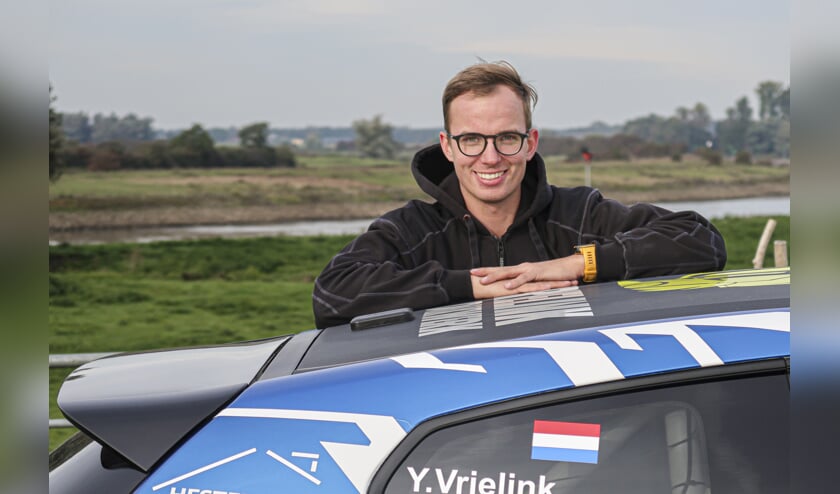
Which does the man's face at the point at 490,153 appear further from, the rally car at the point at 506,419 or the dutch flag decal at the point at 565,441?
the dutch flag decal at the point at 565,441

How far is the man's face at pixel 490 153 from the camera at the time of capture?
3.15 m

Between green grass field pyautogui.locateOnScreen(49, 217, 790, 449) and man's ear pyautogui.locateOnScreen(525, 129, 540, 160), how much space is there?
16.9ft

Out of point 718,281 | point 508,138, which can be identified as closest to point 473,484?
point 718,281

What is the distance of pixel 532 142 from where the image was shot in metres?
3.28

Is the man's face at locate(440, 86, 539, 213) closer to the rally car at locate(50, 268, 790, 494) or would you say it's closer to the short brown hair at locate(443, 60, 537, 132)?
the short brown hair at locate(443, 60, 537, 132)

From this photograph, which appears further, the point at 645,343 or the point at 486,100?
the point at 486,100

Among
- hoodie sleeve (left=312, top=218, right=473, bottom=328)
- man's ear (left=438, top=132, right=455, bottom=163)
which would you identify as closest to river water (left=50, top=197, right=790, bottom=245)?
man's ear (left=438, top=132, right=455, bottom=163)

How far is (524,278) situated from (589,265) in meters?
0.24

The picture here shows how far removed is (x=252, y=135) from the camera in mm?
57406

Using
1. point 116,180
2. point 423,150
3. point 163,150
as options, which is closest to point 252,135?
point 163,150

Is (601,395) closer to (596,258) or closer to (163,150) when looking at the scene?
(596,258)

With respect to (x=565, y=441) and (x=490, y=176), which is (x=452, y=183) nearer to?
(x=490, y=176)
